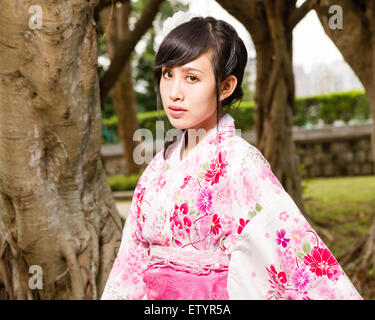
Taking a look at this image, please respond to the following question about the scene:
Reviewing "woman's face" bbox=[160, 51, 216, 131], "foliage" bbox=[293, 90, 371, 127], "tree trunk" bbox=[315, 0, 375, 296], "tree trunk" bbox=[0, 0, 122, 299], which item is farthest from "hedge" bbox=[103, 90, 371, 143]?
"woman's face" bbox=[160, 51, 216, 131]

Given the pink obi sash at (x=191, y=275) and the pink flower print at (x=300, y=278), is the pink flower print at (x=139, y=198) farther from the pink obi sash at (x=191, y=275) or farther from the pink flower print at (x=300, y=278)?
the pink flower print at (x=300, y=278)

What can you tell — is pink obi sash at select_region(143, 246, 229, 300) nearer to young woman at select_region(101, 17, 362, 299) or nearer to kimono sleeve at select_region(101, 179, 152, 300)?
young woman at select_region(101, 17, 362, 299)

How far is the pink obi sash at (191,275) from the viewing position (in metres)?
1.48

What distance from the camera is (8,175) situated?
2215 millimetres

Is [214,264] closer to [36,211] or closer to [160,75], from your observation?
[160,75]

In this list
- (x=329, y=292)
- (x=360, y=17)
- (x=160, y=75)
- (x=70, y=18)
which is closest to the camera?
(x=329, y=292)

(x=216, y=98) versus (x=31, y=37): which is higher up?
(x=31, y=37)

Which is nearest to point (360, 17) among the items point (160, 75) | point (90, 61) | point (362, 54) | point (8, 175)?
point (362, 54)

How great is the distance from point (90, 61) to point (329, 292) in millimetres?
1437

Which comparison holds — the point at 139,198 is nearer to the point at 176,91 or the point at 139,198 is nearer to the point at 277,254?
the point at 176,91

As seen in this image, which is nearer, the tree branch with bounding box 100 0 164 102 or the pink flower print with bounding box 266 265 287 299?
the pink flower print with bounding box 266 265 287 299

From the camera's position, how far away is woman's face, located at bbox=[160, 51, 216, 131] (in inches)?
58.3

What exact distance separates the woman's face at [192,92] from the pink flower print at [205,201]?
8.4 inches

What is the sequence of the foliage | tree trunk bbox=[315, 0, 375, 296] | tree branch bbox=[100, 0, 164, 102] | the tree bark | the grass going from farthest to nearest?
the foliage
the grass
tree branch bbox=[100, 0, 164, 102]
the tree bark
tree trunk bbox=[315, 0, 375, 296]
